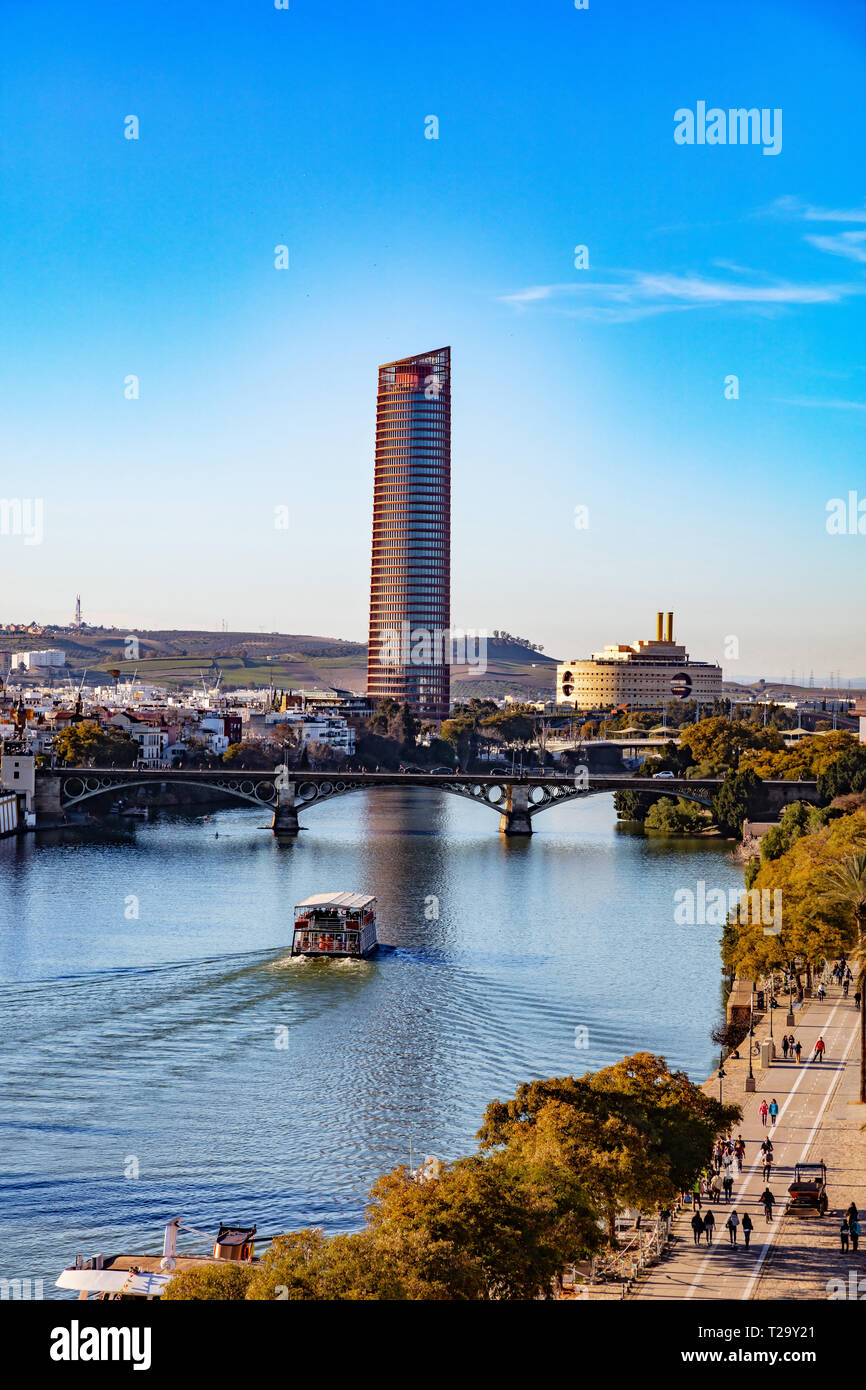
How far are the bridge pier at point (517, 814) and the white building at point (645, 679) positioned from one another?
263 ft

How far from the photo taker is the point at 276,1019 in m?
25.2

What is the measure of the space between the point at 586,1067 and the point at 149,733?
5768 cm

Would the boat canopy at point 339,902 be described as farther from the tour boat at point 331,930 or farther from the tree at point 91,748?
the tree at point 91,748

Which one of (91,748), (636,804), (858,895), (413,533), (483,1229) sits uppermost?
(413,533)

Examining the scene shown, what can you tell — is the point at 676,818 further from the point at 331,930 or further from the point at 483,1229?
the point at 483,1229

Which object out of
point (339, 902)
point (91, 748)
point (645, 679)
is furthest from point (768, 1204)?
point (645, 679)

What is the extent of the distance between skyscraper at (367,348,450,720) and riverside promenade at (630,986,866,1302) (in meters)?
94.7

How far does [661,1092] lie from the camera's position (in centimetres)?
1573

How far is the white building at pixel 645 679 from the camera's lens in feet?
455

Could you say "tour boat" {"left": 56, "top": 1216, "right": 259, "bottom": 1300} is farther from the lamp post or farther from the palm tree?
the palm tree

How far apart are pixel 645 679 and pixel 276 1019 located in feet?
381

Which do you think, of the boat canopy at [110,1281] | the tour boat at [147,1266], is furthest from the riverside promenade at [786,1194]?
the boat canopy at [110,1281]
